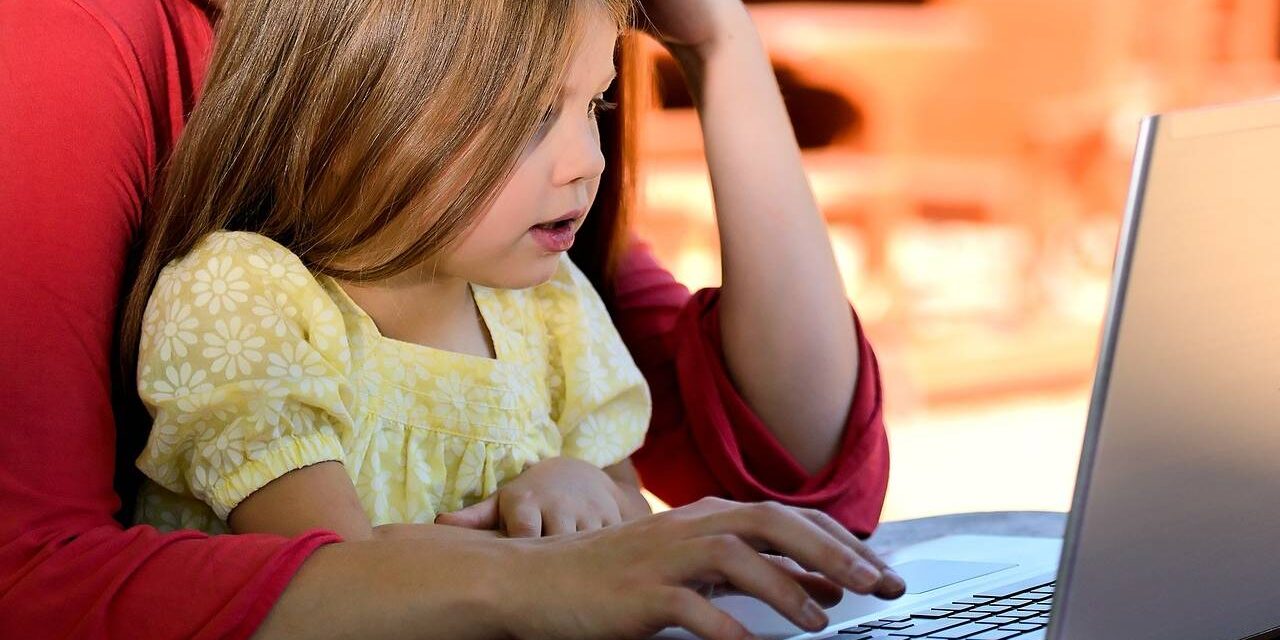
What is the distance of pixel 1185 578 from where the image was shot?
22.5 inches

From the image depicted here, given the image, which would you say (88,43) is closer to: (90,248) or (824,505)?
(90,248)

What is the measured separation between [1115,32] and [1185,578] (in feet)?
10.1

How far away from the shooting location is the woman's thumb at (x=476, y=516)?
0.88 meters

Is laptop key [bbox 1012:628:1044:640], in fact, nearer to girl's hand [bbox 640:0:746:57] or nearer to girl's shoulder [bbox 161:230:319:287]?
girl's shoulder [bbox 161:230:319:287]

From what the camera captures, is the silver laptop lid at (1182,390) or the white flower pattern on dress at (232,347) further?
the white flower pattern on dress at (232,347)

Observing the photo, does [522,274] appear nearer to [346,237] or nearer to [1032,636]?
[346,237]

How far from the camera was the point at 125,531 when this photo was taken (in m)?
0.73

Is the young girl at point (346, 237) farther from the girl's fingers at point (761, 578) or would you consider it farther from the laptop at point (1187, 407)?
the laptop at point (1187, 407)

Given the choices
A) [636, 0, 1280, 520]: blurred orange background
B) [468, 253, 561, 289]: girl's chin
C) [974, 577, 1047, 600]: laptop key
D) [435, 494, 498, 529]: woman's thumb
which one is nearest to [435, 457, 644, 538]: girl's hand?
[435, 494, 498, 529]: woman's thumb

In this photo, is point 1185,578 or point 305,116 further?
point 305,116

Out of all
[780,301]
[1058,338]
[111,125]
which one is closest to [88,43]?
[111,125]

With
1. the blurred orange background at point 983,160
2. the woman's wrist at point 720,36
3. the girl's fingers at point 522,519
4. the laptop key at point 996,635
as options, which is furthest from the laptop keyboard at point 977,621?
the blurred orange background at point 983,160

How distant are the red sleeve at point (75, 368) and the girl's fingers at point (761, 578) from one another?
0.65 ft

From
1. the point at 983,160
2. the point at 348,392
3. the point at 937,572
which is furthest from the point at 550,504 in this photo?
the point at 983,160
